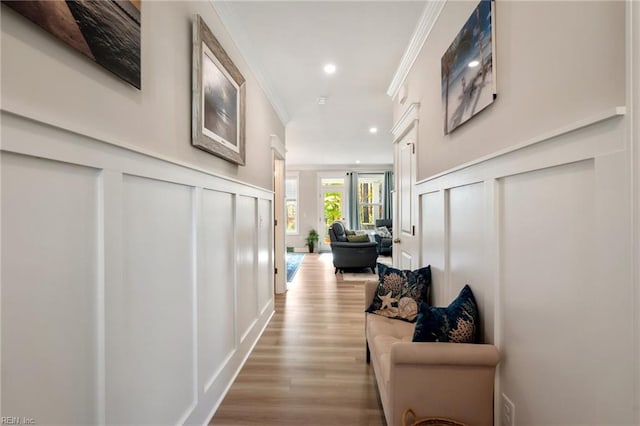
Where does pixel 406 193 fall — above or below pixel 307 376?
above

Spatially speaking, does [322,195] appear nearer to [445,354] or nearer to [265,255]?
[265,255]

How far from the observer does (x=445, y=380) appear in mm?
1242

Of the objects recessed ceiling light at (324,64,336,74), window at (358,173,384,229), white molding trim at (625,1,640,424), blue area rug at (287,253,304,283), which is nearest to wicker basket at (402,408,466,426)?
white molding trim at (625,1,640,424)

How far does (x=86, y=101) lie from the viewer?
0.89 meters

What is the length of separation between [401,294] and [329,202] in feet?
23.6

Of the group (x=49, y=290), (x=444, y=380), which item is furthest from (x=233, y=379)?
(x=49, y=290)

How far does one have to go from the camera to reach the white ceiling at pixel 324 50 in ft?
6.56

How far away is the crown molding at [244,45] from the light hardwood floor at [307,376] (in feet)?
8.32

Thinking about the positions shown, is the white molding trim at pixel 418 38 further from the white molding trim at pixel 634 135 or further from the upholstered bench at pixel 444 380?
the upholstered bench at pixel 444 380

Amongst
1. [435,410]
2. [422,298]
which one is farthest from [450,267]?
[435,410]

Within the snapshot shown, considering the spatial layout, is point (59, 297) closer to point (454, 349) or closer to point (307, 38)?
point (454, 349)

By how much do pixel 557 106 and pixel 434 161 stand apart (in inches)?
47.0

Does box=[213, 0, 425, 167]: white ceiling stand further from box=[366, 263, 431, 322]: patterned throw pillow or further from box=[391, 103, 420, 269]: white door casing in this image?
box=[366, 263, 431, 322]: patterned throw pillow

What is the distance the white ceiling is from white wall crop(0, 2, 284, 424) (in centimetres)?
49
